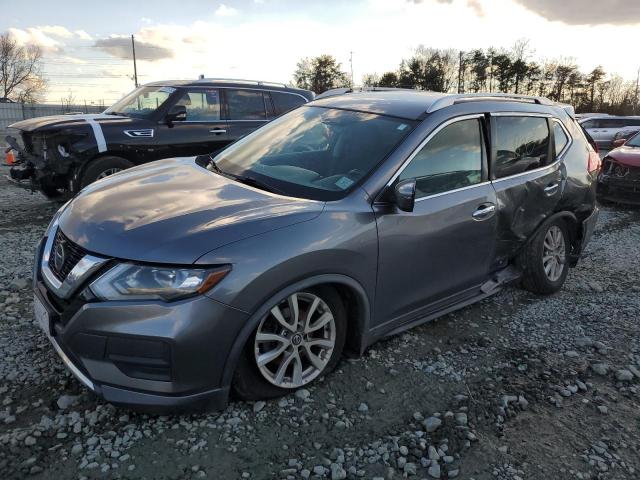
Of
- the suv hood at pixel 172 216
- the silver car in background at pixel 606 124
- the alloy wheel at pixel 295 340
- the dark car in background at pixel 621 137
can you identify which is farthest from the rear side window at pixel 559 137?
the silver car in background at pixel 606 124

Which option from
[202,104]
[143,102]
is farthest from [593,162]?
[143,102]

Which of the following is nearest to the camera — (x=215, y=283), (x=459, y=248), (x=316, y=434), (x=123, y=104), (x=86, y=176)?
(x=215, y=283)

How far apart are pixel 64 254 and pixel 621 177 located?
9.18 metres

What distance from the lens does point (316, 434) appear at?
8.86ft

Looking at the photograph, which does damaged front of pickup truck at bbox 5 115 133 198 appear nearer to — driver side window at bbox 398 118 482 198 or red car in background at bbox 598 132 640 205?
driver side window at bbox 398 118 482 198

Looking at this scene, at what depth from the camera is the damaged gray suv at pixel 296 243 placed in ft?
7.95

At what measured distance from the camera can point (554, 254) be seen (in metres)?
4.65

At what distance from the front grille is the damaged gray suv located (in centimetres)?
1

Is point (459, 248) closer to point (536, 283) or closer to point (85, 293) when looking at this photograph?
point (536, 283)

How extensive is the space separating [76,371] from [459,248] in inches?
97.0

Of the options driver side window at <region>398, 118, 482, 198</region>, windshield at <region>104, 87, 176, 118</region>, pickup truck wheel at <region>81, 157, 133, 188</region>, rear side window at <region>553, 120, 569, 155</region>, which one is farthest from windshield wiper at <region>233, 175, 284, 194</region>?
windshield at <region>104, 87, 176, 118</region>

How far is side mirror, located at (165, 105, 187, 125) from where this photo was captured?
7.39m

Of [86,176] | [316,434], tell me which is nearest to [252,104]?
[86,176]

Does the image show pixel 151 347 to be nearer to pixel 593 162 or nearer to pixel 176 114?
pixel 593 162
